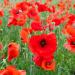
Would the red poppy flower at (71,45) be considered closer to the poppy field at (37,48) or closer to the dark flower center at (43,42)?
the poppy field at (37,48)

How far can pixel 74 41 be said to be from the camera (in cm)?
172

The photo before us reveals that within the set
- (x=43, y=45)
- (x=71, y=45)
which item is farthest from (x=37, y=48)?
(x=71, y=45)

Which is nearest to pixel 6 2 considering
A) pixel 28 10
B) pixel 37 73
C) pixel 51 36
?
pixel 28 10

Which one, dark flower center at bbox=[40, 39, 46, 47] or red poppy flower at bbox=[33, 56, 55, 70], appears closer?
red poppy flower at bbox=[33, 56, 55, 70]

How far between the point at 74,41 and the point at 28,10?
30.9 inches

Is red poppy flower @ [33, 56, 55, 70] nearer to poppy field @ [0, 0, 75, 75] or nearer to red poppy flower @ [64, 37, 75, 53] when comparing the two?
poppy field @ [0, 0, 75, 75]

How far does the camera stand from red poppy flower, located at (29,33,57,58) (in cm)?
164

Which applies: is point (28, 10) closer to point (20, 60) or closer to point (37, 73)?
point (20, 60)

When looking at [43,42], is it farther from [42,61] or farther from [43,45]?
[42,61]

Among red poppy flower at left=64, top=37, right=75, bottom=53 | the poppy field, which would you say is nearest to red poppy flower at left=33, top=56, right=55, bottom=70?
the poppy field

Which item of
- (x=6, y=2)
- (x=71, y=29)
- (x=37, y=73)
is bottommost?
(x=37, y=73)

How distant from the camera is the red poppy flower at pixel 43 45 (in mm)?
1640

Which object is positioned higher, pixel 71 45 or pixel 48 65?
pixel 71 45

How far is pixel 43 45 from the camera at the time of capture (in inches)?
68.6
